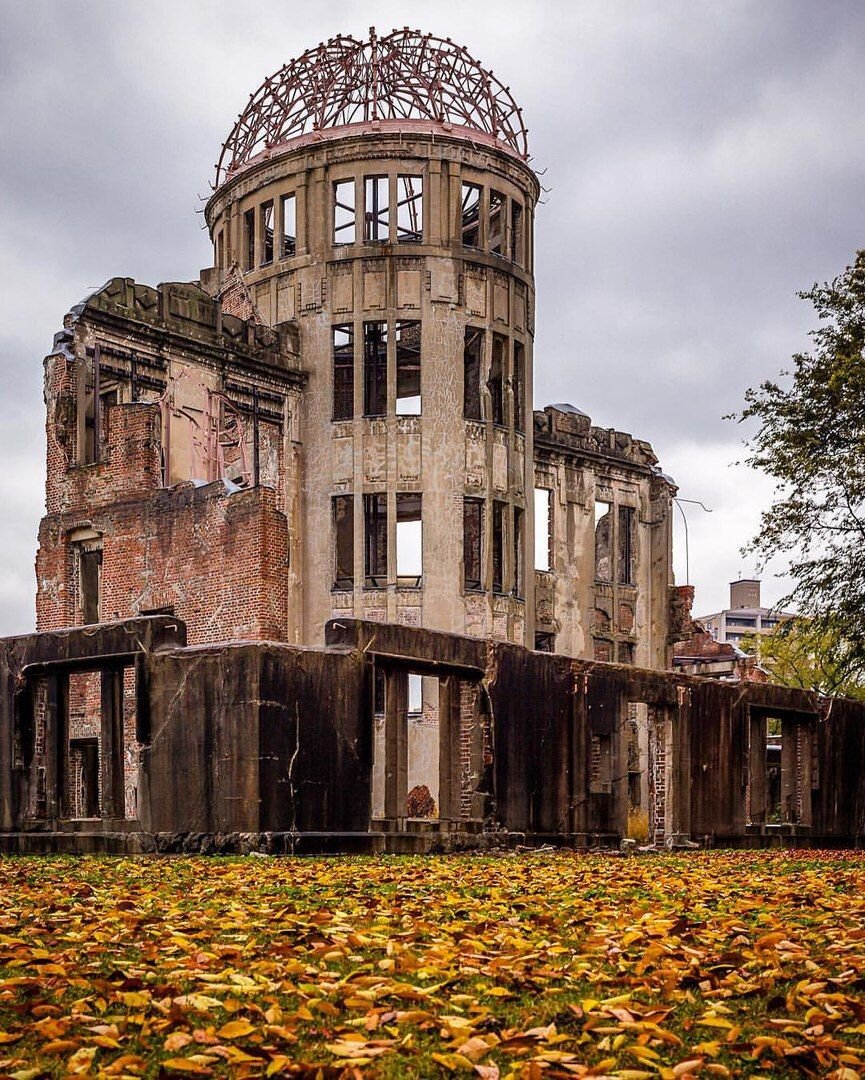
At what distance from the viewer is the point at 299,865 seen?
14.0 m

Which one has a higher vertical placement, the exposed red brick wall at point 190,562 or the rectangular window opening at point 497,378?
the rectangular window opening at point 497,378

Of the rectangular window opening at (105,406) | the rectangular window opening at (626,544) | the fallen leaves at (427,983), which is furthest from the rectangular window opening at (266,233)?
the fallen leaves at (427,983)

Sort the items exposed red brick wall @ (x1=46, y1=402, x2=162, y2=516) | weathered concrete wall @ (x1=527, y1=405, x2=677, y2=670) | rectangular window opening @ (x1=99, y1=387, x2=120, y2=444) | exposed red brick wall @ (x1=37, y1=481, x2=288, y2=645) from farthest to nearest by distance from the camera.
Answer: weathered concrete wall @ (x1=527, y1=405, x2=677, y2=670) → rectangular window opening @ (x1=99, y1=387, x2=120, y2=444) → exposed red brick wall @ (x1=46, y1=402, x2=162, y2=516) → exposed red brick wall @ (x1=37, y1=481, x2=288, y2=645)

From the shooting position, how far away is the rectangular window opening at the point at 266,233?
3688cm

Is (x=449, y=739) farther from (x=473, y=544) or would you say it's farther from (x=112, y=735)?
(x=473, y=544)

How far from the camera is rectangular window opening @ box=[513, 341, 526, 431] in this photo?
36844mm

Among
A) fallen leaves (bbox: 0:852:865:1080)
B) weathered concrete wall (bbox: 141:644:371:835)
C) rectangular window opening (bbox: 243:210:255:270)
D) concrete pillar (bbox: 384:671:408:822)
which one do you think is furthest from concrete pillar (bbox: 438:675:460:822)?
rectangular window opening (bbox: 243:210:255:270)

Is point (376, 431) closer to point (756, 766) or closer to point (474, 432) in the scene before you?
point (474, 432)

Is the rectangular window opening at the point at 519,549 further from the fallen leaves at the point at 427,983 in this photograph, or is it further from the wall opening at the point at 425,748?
the fallen leaves at the point at 427,983

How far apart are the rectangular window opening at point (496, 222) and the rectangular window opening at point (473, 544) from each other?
659 cm

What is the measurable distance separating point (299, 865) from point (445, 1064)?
9.63 metres

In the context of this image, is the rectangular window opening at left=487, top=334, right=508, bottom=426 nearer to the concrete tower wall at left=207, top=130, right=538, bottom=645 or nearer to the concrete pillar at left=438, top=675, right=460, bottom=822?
the concrete tower wall at left=207, top=130, right=538, bottom=645

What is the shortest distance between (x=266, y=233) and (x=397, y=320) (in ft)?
16.3

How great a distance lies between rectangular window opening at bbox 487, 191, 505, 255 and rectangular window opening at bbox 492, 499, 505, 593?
658cm
